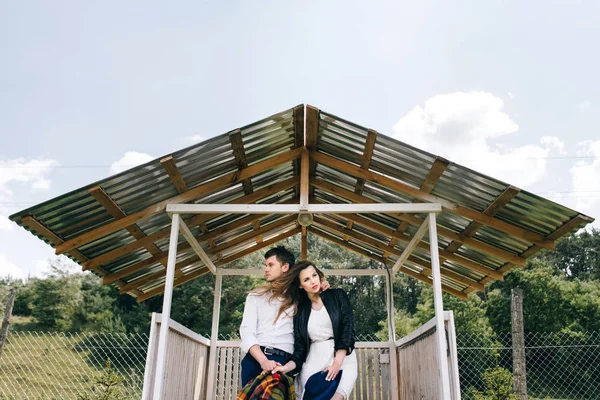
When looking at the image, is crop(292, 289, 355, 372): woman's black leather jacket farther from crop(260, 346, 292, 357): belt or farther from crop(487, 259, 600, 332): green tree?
crop(487, 259, 600, 332): green tree

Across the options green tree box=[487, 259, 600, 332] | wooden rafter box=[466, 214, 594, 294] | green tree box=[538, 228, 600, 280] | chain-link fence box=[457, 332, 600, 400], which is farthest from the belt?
green tree box=[538, 228, 600, 280]

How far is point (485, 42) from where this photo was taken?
1677 cm

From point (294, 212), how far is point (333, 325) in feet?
4.42

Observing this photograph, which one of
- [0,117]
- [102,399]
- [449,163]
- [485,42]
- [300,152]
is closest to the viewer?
[449,163]

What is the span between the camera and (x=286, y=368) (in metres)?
3.14

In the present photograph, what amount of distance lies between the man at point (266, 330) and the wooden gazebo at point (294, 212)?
99 centimetres

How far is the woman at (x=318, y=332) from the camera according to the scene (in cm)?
323

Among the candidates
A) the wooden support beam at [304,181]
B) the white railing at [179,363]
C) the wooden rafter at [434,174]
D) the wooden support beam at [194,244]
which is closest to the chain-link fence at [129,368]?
the wooden support beam at [194,244]

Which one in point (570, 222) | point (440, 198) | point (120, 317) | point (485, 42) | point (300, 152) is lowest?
point (570, 222)

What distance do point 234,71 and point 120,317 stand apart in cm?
1324

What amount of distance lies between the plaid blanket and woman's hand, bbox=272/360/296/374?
2 centimetres

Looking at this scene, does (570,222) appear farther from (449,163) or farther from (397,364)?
(397,364)

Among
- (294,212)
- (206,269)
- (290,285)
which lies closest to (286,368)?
(290,285)

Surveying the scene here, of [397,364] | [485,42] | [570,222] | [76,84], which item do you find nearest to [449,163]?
[570,222]
